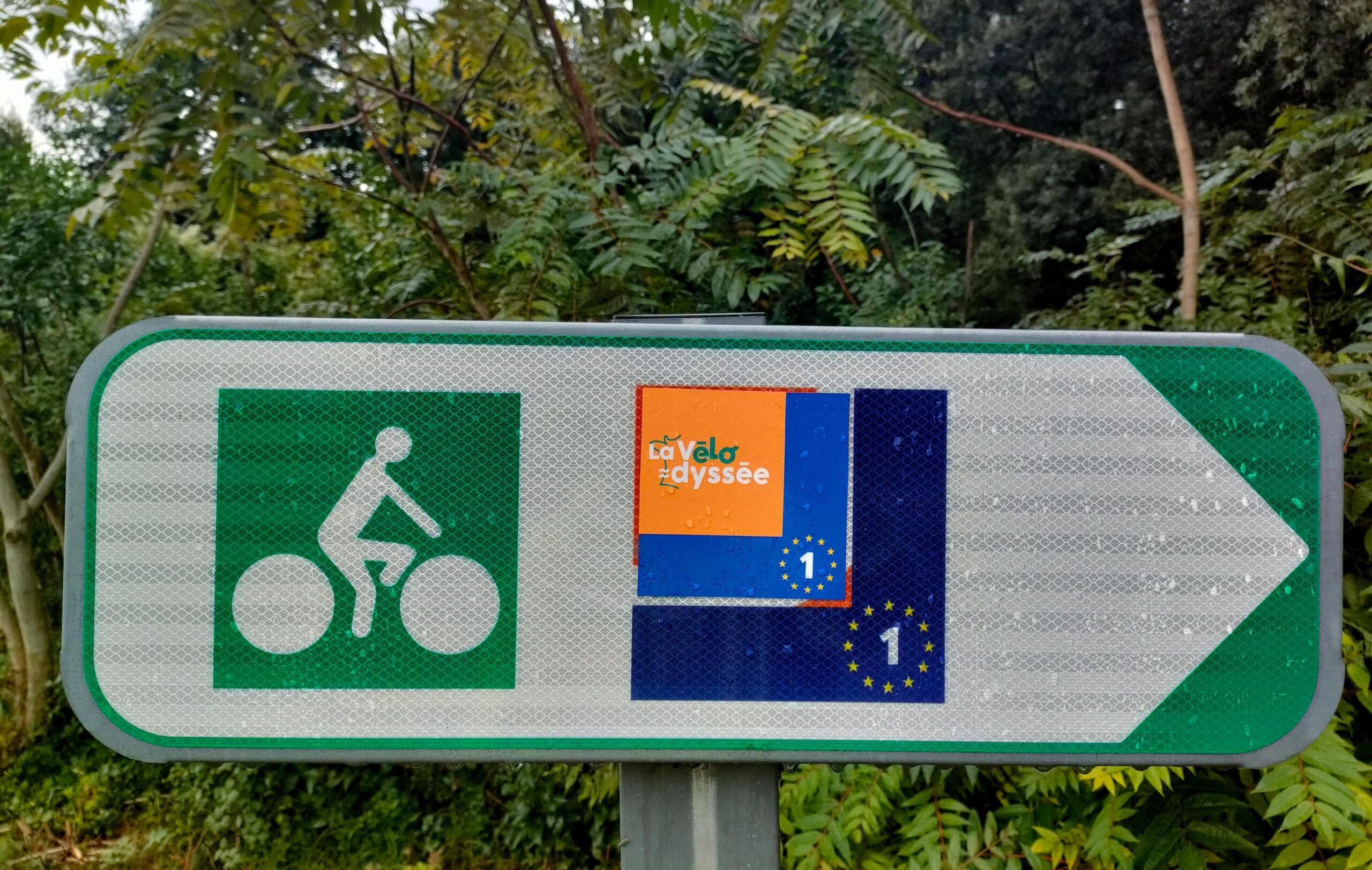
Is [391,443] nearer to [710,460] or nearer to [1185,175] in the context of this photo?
[710,460]

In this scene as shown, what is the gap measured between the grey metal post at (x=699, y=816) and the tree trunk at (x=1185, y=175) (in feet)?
6.97

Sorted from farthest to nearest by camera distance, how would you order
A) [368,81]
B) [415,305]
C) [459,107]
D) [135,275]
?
[135,275]
[459,107]
[415,305]
[368,81]

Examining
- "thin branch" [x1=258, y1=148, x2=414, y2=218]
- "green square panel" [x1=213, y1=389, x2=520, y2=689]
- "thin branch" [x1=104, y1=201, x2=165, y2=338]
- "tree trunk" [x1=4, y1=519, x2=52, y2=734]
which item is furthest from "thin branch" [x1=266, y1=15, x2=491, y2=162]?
"tree trunk" [x1=4, y1=519, x2=52, y2=734]

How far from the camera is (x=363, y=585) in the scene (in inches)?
38.2

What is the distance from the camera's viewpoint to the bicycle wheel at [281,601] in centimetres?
97

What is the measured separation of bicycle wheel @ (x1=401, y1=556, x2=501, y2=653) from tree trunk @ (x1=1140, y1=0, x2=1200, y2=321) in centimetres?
229

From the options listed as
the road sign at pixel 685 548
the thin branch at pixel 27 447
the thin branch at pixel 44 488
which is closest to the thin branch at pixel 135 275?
the thin branch at pixel 44 488

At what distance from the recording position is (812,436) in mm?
973

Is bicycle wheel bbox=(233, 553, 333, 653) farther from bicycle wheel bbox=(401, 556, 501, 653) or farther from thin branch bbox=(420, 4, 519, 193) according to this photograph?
thin branch bbox=(420, 4, 519, 193)

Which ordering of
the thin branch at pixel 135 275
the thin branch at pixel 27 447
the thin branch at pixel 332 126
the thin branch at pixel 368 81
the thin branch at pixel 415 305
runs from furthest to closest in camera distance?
the thin branch at pixel 27 447 → the thin branch at pixel 135 275 → the thin branch at pixel 332 126 → the thin branch at pixel 415 305 → the thin branch at pixel 368 81

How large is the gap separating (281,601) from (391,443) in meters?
0.21

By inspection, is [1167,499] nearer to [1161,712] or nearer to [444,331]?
[1161,712]

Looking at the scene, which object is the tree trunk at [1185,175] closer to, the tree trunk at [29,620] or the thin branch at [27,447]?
the thin branch at [27,447]

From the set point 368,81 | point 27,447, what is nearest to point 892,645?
point 368,81
